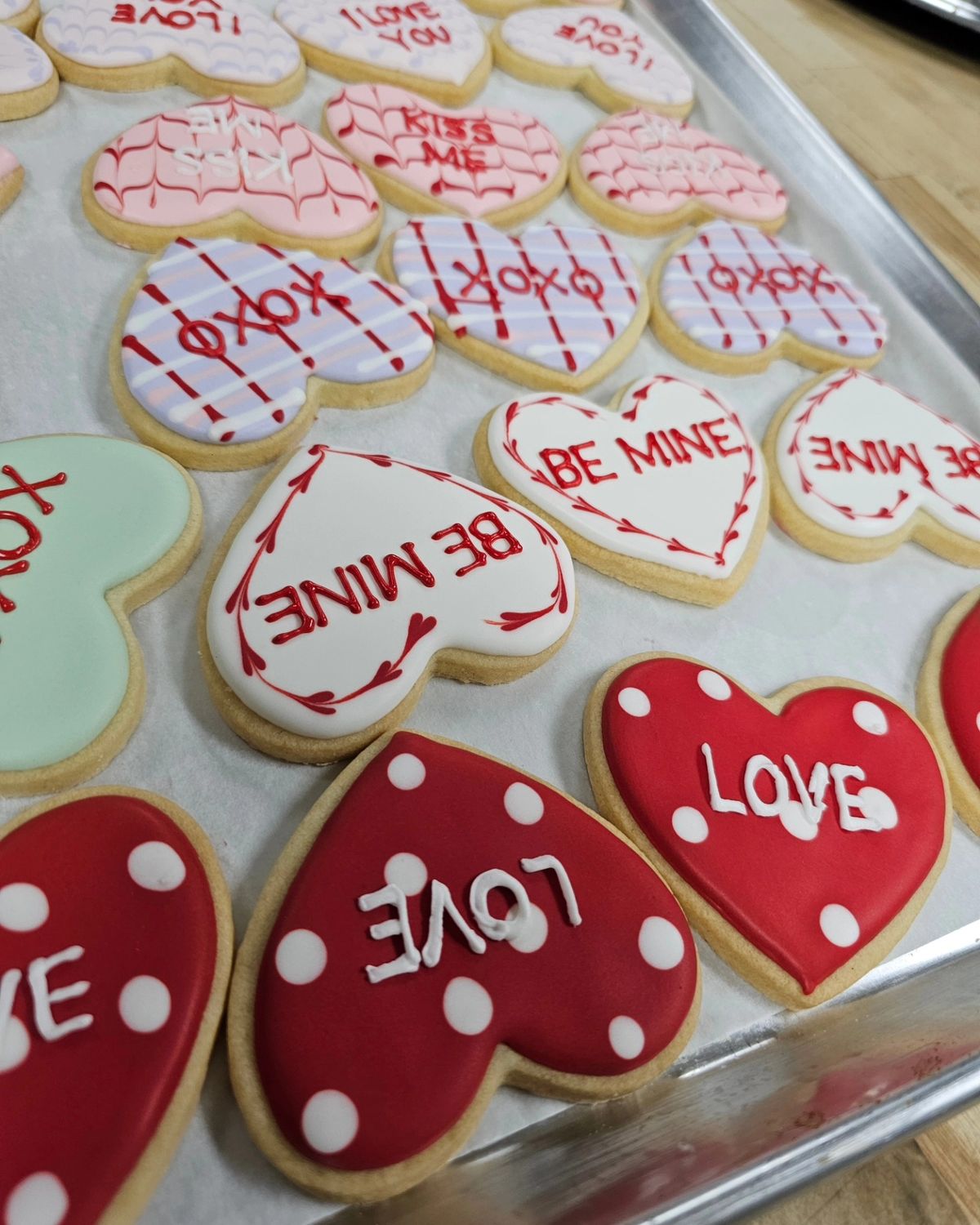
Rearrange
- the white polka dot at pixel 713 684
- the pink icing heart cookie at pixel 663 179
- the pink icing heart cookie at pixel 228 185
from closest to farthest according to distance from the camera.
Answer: the white polka dot at pixel 713 684, the pink icing heart cookie at pixel 228 185, the pink icing heart cookie at pixel 663 179

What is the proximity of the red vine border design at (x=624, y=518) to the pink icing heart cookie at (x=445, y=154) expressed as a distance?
0.32 metres

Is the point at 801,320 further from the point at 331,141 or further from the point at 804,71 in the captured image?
the point at 804,71

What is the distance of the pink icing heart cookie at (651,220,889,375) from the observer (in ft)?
3.83

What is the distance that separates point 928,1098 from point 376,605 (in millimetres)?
566

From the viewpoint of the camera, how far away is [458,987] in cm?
68

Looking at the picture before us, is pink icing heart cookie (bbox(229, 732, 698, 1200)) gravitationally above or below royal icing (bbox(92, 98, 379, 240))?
below

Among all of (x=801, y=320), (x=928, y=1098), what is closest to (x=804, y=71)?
(x=801, y=320)

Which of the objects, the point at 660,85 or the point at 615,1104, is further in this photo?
the point at 660,85

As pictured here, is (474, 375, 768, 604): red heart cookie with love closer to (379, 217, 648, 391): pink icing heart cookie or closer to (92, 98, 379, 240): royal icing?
(379, 217, 648, 391): pink icing heart cookie

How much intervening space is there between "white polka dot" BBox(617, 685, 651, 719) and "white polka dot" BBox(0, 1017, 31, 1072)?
502 millimetres

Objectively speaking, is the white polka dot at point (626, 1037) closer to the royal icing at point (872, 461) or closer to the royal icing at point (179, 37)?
the royal icing at point (872, 461)

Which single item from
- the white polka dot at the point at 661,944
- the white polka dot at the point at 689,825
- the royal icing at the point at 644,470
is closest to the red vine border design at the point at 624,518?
the royal icing at the point at 644,470

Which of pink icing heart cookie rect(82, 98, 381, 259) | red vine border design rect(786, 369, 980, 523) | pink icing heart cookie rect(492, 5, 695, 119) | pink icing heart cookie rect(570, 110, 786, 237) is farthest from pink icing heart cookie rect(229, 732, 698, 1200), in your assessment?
pink icing heart cookie rect(492, 5, 695, 119)

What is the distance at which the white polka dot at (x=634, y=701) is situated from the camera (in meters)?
0.84
